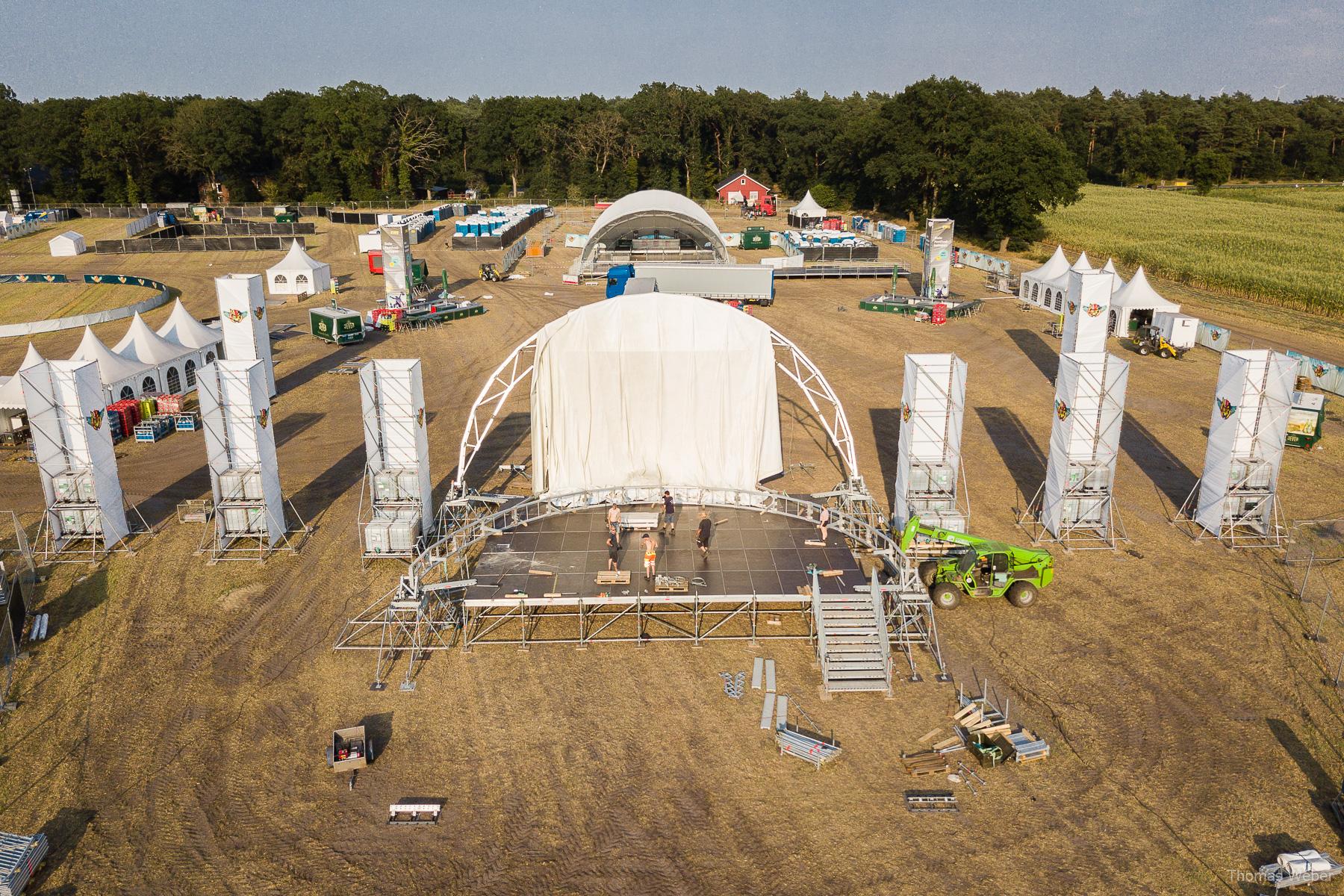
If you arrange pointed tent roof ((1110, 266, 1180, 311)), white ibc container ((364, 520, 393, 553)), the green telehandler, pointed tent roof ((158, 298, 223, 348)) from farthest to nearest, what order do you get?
pointed tent roof ((1110, 266, 1180, 311)) → pointed tent roof ((158, 298, 223, 348)) → white ibc container ((364, 520, 393, 553)) → the green telehandler

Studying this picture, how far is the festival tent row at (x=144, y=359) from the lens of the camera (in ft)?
100

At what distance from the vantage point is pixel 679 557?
21.2 meters

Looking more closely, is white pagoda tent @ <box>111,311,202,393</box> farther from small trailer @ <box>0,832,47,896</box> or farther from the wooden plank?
the wooden plank

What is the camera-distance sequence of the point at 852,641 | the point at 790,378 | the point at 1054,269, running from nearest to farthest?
the point at 852,641 < the point at 790,378 < the point at 1054,269

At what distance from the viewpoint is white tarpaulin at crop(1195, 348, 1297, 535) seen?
23.2 metres

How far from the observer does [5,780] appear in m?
15.1

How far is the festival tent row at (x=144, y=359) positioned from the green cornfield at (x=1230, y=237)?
2109 inches

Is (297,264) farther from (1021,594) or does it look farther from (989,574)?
(1021,594)

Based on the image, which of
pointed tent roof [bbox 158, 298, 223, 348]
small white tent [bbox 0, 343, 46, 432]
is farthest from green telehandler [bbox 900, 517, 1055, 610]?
pointed tent roof [bbox 158, 298, 223, 348]

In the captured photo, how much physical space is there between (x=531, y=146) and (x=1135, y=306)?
79045 millimetres

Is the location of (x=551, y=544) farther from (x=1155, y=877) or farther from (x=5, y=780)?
(x=1155, y=877)

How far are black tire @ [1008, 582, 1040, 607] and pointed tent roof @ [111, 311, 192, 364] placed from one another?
2966 centimetres

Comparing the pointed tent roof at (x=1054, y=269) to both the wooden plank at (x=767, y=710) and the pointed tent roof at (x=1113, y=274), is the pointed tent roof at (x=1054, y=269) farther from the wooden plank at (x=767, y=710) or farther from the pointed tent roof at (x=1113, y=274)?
the wooden plank at (x=767, y=710)

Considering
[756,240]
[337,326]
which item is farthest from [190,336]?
[756,240]
